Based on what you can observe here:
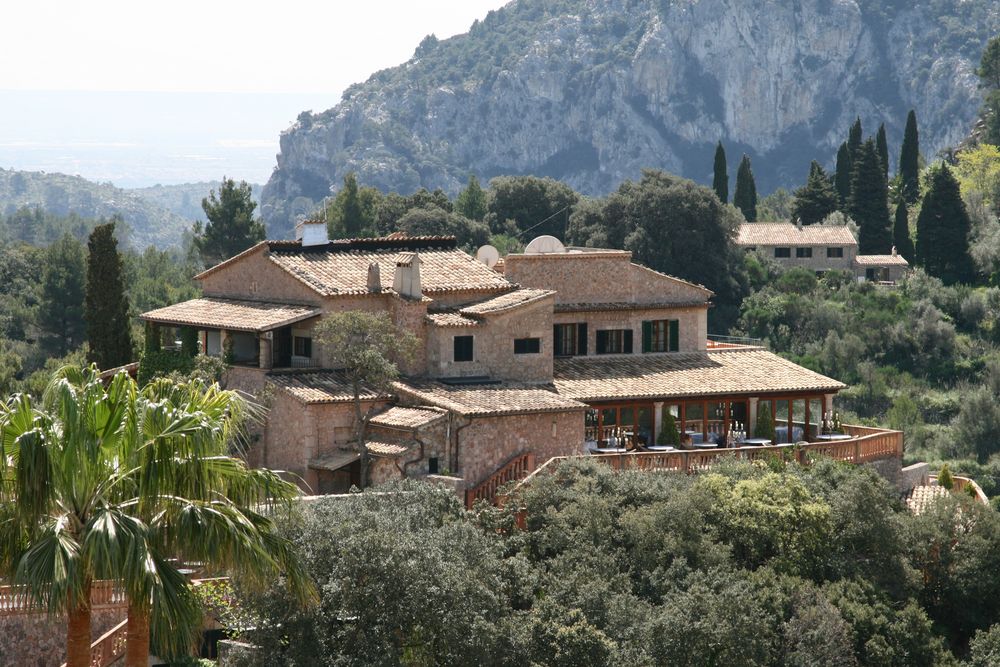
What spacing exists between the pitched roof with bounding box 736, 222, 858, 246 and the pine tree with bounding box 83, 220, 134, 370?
2494 inches

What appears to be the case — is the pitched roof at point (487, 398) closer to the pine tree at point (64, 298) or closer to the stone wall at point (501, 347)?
the stone wall at point (501, 347)

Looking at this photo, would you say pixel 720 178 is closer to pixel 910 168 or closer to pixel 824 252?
pixel 824 252

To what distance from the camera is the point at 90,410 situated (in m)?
25.1

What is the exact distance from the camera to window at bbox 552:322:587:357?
4897cm

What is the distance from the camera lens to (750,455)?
4356 centimetres

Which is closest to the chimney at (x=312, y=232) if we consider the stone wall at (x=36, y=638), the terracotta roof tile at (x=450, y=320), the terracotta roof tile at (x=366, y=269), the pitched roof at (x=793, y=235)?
the terracotta roof tile at (x=366, y=269)

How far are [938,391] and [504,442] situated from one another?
197 ft

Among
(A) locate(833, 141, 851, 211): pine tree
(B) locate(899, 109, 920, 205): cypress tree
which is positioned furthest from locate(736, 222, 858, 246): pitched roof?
(B) locate(899, 109, 920, 205): cypress tree

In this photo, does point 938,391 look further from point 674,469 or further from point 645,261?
point 674,469

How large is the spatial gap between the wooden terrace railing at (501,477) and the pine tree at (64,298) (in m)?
51.1

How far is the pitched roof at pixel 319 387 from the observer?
41531 mm

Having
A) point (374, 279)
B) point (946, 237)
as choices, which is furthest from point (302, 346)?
point (946, 237)

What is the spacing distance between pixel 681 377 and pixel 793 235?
223ft

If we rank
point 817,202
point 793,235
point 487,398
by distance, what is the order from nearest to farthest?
point 487,398 → point 793,235 → point 817,202
